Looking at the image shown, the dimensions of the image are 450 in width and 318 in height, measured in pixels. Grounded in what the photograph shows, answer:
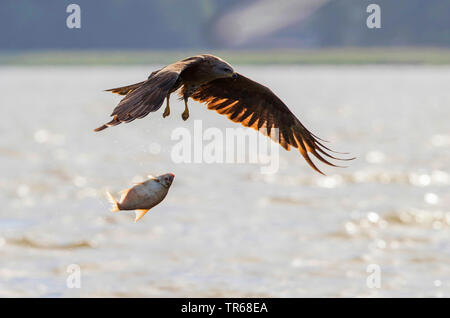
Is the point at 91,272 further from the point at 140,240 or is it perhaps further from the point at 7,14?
the point at 7,14

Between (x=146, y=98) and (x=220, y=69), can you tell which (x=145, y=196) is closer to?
(x=146, y=98)

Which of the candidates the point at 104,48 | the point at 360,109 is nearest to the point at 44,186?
the point at 360,109

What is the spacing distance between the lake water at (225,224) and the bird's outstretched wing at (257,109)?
253 cm

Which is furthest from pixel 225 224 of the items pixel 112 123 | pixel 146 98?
pixel 112 123

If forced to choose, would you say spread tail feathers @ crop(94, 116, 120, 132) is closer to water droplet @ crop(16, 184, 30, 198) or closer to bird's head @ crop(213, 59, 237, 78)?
bird's head @ crop(213, 59, 237, 78)

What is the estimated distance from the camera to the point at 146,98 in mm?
7926

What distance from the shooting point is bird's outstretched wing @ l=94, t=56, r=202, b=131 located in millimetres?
7641

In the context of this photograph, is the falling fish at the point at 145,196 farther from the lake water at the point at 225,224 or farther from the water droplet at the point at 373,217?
the water droplet at the point at 373,217

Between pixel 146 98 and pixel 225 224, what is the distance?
65.7ft

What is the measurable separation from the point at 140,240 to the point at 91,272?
374 cm

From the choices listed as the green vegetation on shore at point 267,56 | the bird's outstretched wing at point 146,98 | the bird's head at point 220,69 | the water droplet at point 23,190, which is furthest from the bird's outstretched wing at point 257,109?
the green vegetation on shore at point 267,56

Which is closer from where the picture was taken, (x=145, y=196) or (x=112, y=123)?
(x=112, y=123)

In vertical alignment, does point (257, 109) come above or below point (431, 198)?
above

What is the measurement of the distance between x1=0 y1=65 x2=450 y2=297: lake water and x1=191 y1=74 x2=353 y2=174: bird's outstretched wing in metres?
2.53
